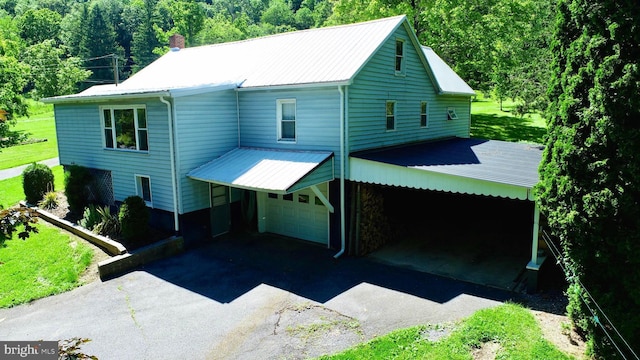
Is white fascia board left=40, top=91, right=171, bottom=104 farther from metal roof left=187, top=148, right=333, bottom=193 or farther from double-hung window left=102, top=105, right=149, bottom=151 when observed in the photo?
metal roof left=187, top=148, right=333, bottom=193

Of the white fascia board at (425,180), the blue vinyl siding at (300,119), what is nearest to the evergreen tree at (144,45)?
the blue vinyl siding at (300,119)

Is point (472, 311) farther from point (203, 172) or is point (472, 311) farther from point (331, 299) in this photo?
point (203, 172)

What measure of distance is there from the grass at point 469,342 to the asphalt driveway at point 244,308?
362mm

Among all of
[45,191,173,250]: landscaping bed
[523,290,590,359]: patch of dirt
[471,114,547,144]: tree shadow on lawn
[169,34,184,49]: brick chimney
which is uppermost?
[169,34,184,49]: brick chimney

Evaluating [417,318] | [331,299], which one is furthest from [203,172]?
[417,318]

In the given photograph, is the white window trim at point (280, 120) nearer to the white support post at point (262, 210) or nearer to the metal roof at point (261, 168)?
the metal roof at point (261, 168)

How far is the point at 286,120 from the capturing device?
44.9ft

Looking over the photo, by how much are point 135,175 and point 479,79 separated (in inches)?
893

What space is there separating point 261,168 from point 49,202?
1004cm

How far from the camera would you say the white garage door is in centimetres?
1371

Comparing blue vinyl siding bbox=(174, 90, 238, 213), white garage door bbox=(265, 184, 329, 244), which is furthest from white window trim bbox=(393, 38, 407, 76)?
blue vinyl siding bbox=(174, 90, 238, 213)

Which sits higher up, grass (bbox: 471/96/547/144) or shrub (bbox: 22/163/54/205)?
grass (bbox: 471/96/547/144)

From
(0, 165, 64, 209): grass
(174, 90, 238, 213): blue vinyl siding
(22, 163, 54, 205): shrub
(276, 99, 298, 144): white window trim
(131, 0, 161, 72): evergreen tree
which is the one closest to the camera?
(174, 90, 238, 213): blue vinyl siding

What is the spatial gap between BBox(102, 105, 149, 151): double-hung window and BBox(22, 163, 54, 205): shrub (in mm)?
4046
